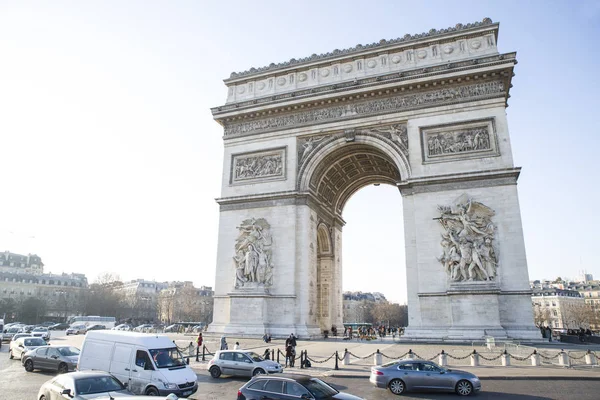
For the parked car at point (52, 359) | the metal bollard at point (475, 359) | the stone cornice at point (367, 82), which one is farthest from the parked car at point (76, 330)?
the metal bollard at point (475, 359)

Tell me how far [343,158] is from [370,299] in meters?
111

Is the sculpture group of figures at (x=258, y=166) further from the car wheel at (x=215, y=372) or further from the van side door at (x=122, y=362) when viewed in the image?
the van side door at (x=122, y=362)

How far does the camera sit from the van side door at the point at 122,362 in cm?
1161

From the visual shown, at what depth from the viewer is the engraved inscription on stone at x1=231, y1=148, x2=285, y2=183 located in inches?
1185

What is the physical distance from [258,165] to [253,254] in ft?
21.9

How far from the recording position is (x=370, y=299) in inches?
5320

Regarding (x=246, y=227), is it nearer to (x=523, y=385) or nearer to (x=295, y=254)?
(x=295, y=254)

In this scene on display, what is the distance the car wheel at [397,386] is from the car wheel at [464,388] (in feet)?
5.06

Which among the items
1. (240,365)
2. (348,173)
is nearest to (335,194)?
(348,173)

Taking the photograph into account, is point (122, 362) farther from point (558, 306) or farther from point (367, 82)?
point (558, 306)

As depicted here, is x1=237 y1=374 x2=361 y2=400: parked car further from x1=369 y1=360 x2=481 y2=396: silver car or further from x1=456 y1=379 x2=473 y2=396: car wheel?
x1=456 y1=379 x2=473 y2=396: car wheel

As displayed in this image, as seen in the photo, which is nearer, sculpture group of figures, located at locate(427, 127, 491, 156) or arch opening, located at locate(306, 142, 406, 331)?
sculpture group of figures, located at locate(427, 127, 491, 156)

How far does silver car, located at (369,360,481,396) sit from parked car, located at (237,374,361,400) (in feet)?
14.5

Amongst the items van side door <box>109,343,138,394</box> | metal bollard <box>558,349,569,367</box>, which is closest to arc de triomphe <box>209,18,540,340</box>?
metal bollard <box>558,349,569,367</box>
